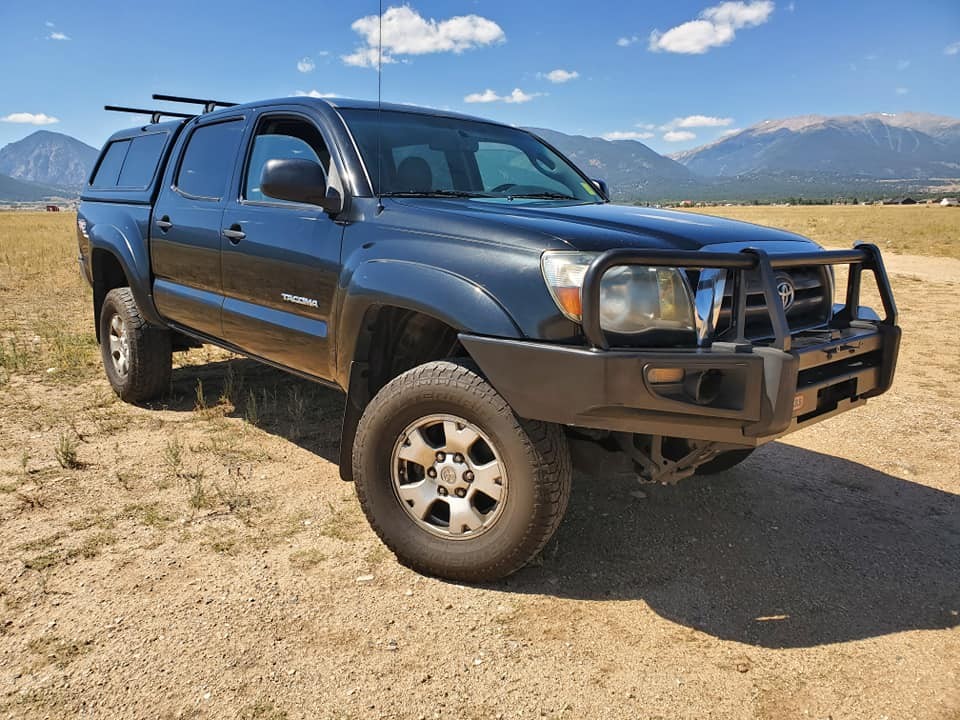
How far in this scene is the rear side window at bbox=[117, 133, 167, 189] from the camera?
4.85m

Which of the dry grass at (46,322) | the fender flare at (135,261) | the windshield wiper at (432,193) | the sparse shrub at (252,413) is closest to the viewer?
the windshield wiper at (432,193)

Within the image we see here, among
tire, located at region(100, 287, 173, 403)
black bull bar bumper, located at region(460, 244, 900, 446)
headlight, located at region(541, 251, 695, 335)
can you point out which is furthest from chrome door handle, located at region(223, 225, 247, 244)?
headlight, located at region(541, 251, 695, 335)

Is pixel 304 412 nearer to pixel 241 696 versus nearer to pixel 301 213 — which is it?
pixel 301 213

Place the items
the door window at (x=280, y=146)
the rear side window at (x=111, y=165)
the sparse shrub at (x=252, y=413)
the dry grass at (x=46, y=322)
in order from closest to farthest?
the door window at (x=280, y=146) → the sparse shrub at (x=252, y=413) → the rear side window at (x=111, y=165) → the dry grass at (x=46, y=322)

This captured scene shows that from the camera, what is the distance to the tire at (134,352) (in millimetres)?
4922

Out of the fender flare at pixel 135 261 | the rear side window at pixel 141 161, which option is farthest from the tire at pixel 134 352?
the rear side window at pixel 141 161

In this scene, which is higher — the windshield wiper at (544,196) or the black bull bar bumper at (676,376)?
the windshield wiper at (544,196)

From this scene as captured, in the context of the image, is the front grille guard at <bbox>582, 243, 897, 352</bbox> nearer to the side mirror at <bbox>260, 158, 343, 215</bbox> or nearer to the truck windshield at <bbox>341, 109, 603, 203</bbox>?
the truck windshield at <bbox>341, 109, 603, 203</bbox>

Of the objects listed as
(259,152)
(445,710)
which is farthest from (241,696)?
(259,152)

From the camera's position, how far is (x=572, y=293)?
2.44m

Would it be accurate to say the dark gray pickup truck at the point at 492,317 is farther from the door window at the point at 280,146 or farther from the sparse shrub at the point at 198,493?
the sparse shrub at the point at 198,493

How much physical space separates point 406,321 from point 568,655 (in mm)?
1498

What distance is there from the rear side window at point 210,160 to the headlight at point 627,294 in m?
2.41

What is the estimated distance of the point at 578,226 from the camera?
2.69 m
